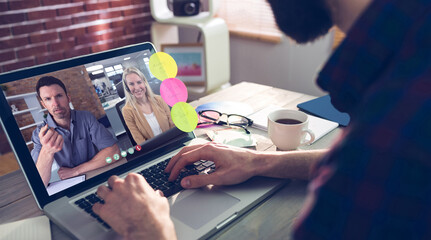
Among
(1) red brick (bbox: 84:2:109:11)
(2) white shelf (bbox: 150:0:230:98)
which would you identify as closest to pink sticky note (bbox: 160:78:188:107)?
(2) white shelf (bbox: 150:0:230:98)

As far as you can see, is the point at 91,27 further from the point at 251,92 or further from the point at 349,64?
the point at 349,64

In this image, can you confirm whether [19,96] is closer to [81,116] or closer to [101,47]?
[81,116]

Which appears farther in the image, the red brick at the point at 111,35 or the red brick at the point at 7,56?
the red brick at the point at 111,35

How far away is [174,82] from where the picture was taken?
3.06ft

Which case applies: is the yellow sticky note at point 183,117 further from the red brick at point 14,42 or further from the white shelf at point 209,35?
the red brick at point 14,42

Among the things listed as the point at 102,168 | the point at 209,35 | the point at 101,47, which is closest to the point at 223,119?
the point at 102,168

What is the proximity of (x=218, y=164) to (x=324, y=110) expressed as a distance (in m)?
0.54

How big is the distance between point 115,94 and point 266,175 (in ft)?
1.27

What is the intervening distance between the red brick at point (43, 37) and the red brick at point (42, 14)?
0.11m

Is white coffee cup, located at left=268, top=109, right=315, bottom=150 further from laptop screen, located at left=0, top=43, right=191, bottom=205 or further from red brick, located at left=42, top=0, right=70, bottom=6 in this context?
red brick, located at left=42, top=0, right=70, bottom=6

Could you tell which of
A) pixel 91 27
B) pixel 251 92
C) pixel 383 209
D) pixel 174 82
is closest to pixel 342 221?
pixel 383 209

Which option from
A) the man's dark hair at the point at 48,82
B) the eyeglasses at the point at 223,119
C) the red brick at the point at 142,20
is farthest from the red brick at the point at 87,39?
the man's dark hair at the point at 48,82

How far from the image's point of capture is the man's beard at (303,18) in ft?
2.01

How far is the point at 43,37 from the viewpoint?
2.23 metres
